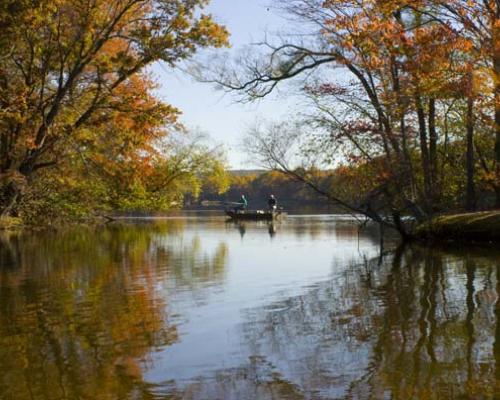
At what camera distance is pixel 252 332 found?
7.60 meters

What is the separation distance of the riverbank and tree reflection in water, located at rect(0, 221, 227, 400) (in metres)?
7.47

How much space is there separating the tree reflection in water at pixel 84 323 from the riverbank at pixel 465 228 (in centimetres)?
747

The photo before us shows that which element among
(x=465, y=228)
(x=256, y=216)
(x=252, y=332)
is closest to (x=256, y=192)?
(x=256, y=216)

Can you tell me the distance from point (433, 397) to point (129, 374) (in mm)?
2618

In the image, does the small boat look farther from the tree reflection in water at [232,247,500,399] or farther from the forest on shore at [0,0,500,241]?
the tree reflection in water at [232,247,500,399]

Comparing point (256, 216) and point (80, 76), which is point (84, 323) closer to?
point (80, 76)

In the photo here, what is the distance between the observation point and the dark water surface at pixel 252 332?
554cm

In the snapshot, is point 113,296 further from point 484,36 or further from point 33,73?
point 33,73

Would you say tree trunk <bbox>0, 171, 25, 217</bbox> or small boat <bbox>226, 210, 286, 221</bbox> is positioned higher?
tree trunk <bbox>0, 171, 25, 217</bbox>

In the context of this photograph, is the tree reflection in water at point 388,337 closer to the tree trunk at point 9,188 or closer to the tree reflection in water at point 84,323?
the tree reflection in water at point 84,323

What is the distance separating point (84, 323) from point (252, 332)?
2.14 m

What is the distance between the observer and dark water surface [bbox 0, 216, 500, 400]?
5.54m

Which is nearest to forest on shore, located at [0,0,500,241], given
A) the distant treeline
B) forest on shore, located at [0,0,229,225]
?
forest on shore, located at [0,0,229,225]

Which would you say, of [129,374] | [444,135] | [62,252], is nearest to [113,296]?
[129,374]
